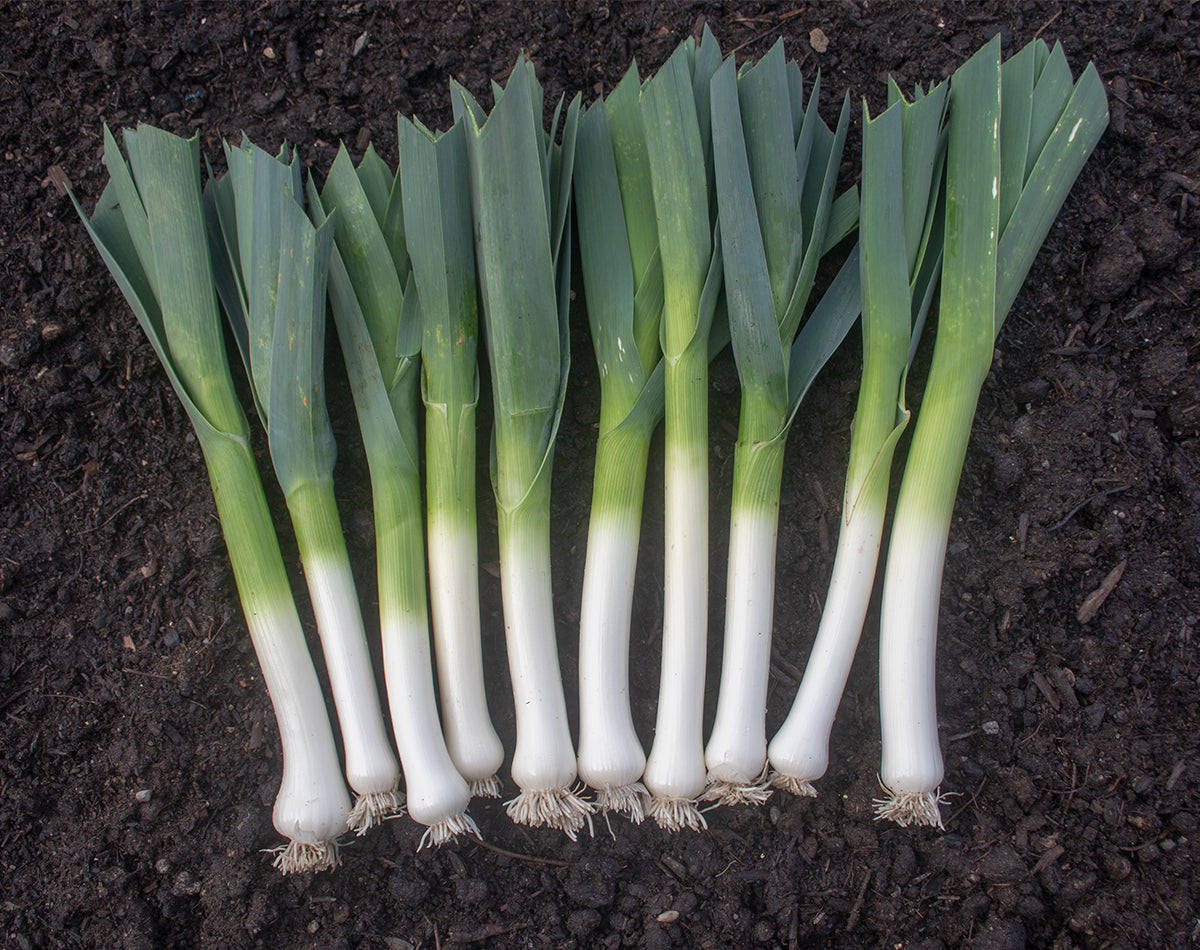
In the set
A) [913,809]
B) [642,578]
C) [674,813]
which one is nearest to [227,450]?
[642,578]

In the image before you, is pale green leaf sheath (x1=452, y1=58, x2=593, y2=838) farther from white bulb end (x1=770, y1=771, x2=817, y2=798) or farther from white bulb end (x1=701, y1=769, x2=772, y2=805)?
white bulb end (x1=770, y1=771, x2=817, y2=798)

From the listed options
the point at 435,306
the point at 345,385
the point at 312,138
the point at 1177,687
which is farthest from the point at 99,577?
the point at 1177,687

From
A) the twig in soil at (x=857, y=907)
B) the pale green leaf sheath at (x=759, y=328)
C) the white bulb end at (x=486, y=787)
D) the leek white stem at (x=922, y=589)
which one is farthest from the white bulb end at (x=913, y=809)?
the white bulb end at (x=486, y=787)

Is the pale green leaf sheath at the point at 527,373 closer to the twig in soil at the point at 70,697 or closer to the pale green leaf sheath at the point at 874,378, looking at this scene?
the pale green leaf sheath at the point at 874,378

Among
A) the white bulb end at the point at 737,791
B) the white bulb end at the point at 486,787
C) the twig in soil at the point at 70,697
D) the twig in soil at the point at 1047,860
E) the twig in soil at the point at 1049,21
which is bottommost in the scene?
the twig in soil at the point at 1047,860

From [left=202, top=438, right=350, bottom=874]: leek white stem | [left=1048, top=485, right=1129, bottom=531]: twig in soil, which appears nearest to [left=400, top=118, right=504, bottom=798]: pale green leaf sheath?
[left=202, top=438, right=350, bottom=874]: leek white stem
